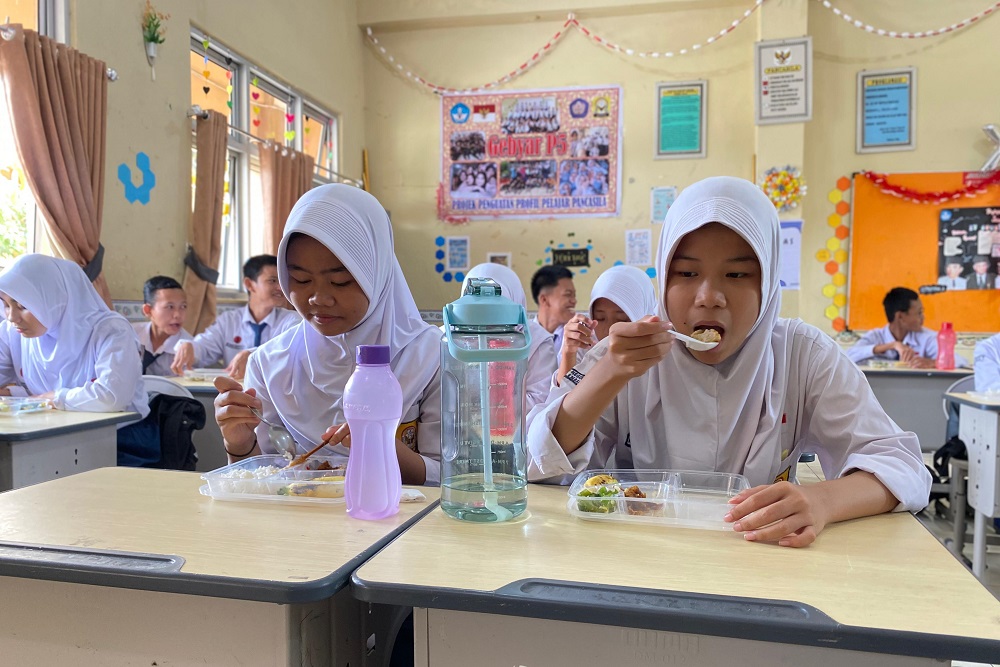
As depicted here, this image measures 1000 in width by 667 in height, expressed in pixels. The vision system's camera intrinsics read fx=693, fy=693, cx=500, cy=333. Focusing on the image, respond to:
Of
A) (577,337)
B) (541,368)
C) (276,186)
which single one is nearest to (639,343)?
(577,337)

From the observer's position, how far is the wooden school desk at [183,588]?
0.83 metres

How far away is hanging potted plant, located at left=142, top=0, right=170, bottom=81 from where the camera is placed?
387 centimetres

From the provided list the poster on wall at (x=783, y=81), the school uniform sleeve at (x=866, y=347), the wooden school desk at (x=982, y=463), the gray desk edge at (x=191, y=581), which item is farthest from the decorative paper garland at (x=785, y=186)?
the gray desk edge at (x=191, y=581)

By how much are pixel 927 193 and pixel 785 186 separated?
44.4 inches

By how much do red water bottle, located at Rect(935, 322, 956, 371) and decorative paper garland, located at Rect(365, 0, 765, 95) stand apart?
2951 millimetres

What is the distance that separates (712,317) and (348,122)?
5565 mm

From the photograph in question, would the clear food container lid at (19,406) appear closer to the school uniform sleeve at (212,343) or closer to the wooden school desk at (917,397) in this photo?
the school uniform sleeve at (212,343)

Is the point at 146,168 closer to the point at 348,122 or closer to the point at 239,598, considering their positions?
the point at 348,122

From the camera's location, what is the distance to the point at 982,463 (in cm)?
281

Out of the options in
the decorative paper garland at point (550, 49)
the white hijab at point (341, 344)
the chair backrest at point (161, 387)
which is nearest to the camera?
the white hijab at point (341, 344)

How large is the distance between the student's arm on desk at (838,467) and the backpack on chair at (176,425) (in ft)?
7.27

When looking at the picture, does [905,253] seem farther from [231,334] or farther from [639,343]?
[639,343]

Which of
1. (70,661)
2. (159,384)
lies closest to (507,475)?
(70,661)

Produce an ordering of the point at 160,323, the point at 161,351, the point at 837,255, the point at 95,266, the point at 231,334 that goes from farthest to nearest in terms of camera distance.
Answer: the point at 837,255 → the point at 231,334 → the point at 161,351 → the point at 160,323 → the point at 95,266
